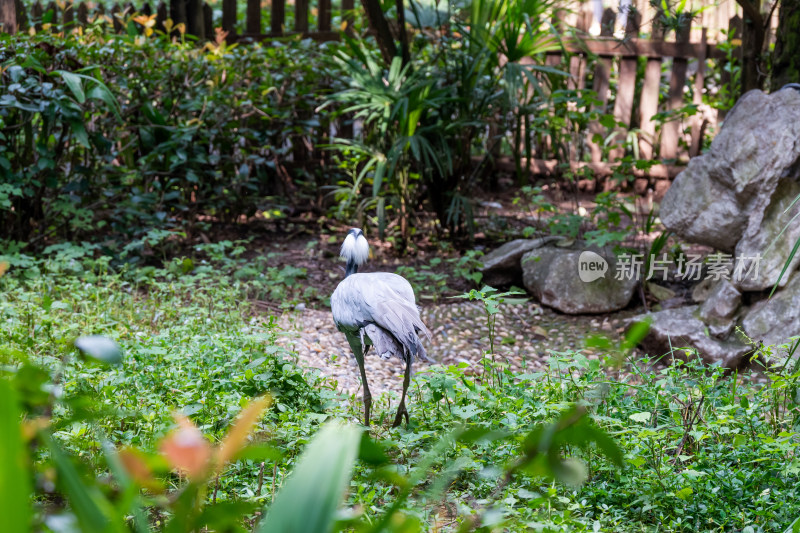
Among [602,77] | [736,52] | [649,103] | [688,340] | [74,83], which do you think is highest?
[736,52]

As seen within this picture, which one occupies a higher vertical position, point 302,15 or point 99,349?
point 302,15

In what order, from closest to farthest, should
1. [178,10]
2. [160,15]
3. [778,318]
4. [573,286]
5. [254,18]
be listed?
1. [778,318]
2. [573,286]
3. [178,10]
4. [160,15]
5. [254,18]

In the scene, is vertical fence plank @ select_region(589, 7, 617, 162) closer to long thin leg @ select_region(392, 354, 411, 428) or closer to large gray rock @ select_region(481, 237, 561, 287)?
large gray rock @ select_region(481, 237, 561, 287)

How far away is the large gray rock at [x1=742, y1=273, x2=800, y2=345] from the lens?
13.5 ft

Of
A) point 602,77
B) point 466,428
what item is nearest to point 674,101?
point 602,77

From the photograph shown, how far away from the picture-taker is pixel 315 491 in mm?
650

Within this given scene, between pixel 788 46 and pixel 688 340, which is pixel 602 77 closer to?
pixel 788 46

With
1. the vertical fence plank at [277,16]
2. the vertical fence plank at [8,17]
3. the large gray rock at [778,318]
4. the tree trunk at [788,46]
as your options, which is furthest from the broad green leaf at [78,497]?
the vertical fence plank at [277,16]

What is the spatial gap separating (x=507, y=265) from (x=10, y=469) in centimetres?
510

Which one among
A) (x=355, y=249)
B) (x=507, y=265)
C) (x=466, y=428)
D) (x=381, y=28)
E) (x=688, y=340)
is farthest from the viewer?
(x=381, y=28)

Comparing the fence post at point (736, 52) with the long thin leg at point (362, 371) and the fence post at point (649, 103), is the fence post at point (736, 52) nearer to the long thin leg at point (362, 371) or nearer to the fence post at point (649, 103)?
the fence post at point (649, 103)

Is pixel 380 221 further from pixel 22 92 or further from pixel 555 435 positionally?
pixel 555 435

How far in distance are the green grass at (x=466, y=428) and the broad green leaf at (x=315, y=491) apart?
A: 0.68 metres

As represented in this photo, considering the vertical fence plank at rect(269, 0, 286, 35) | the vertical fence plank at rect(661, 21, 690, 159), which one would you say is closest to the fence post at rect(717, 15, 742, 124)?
the vertical fence plank at rect(661, 21, 690, 159)
